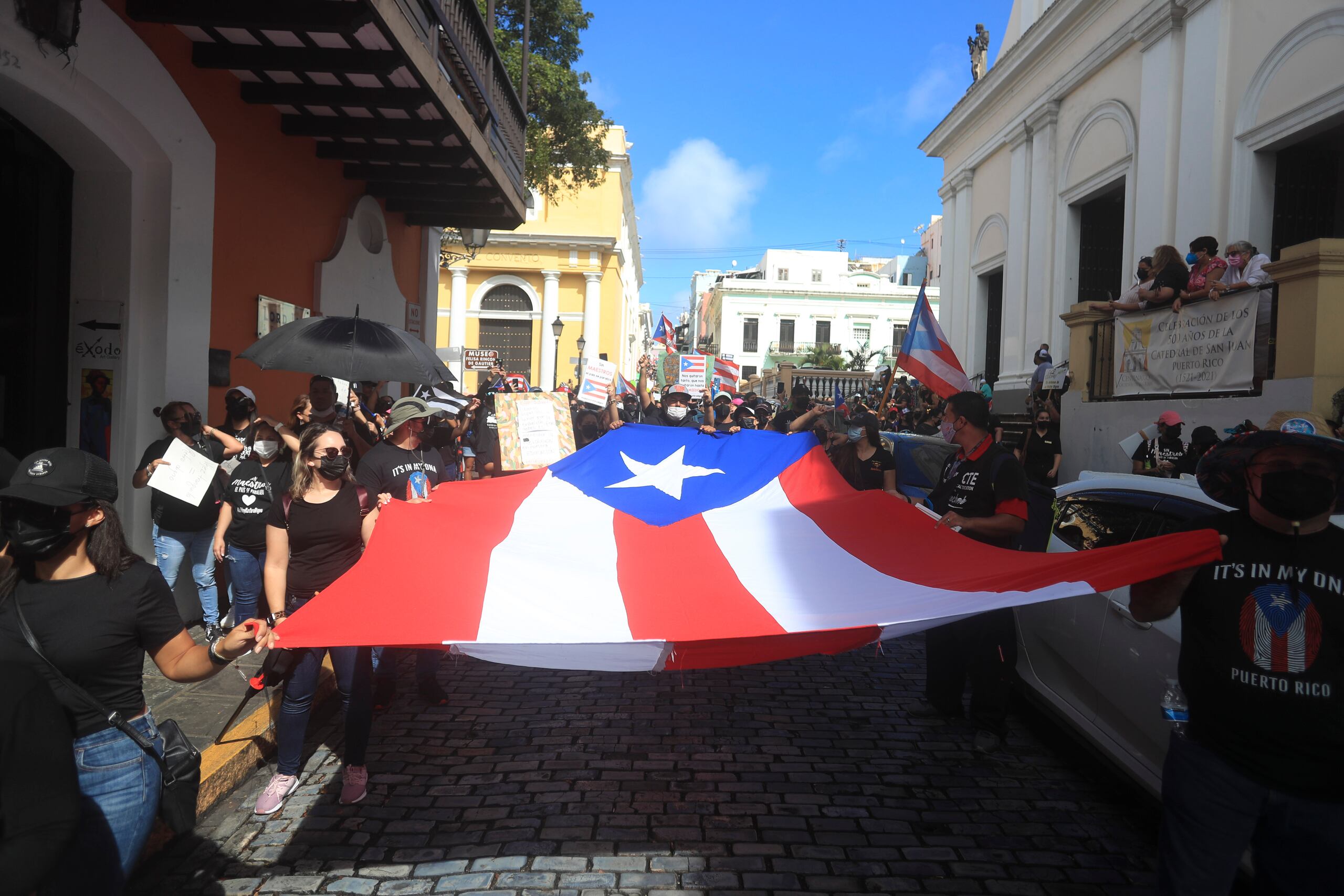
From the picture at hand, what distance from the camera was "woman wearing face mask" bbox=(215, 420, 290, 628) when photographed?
222 inches

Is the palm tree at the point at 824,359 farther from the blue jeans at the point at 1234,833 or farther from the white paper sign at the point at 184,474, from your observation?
the blue jeans at the point at 1234,833

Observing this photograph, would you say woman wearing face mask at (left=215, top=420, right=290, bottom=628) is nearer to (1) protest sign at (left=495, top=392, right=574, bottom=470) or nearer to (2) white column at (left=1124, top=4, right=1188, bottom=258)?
(1) protest sign at (left=495, top=392, right=574, bottom=470)

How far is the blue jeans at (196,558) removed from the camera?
6109 mm

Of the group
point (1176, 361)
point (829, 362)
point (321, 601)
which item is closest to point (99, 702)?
point (321, 601)

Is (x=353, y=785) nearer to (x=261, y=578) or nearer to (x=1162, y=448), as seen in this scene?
(x=261, y=578)

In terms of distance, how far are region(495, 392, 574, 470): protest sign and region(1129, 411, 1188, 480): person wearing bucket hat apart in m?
6.33

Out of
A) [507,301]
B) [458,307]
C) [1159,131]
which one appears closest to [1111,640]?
[1159,131]

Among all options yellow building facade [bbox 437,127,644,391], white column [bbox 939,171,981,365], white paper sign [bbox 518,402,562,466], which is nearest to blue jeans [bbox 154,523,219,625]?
white paper sign [bbox 518,402,562,466]

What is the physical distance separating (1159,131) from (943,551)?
42.2ft

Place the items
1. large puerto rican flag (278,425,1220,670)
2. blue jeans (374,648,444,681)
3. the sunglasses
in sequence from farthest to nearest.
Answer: blue jeans (374,648,444,681) → large puerto rican flag (278,425,1220,670) → the sunglasses

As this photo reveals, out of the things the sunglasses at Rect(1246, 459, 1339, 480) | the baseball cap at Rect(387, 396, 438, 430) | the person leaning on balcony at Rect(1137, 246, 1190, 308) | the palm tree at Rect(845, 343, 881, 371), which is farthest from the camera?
the palm tree at Rect(845, 343, 881, 371)

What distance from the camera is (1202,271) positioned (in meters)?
9.47

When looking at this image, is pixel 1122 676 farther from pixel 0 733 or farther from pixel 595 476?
pixel 0 733

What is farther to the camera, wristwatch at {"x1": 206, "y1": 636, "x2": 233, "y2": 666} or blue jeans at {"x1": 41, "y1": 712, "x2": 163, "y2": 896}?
wristwatch at {"x1": 206, "y1": 636, "x2": 233, "y2": 666}
